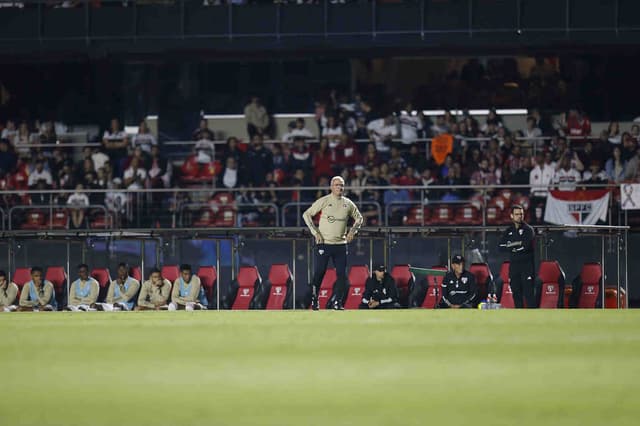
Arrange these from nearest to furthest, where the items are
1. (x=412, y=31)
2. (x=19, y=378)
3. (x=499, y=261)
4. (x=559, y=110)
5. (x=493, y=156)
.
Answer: (x=19, y=378)
(x=499, y=261)
(x=493, y=156)
(x=412, y=31)
(x=559, y=110)

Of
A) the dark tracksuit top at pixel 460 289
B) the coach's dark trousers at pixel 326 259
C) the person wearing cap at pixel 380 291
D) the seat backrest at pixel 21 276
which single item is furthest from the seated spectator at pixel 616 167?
the seat backrest at pixel 21 276

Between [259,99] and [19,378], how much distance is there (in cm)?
2204

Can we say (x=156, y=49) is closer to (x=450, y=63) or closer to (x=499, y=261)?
(x=450, y=63)

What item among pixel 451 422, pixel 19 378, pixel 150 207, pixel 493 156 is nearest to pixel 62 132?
pixel 150 207

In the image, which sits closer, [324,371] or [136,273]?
[324,371]

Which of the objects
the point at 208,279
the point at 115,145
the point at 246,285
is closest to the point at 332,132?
the point at 115,145

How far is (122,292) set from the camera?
70.8ft

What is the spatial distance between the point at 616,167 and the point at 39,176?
12.6m

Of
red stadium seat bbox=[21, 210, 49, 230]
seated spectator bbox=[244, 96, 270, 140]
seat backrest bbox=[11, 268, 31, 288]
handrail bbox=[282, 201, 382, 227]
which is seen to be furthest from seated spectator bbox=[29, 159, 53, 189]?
handrail bbox=[282, 201, 382, 227]

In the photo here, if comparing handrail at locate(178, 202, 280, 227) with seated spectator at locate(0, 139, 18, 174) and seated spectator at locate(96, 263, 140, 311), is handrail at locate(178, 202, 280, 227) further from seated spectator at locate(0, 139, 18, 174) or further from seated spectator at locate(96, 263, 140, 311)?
seated spectator at locate(0, 139, 18, 174)

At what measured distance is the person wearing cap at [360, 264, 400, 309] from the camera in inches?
786

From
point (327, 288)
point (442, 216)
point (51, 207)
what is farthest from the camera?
point (442, 216)

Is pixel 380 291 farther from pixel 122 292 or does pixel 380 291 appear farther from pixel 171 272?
pixel 122 292

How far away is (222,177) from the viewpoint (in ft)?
84.9
